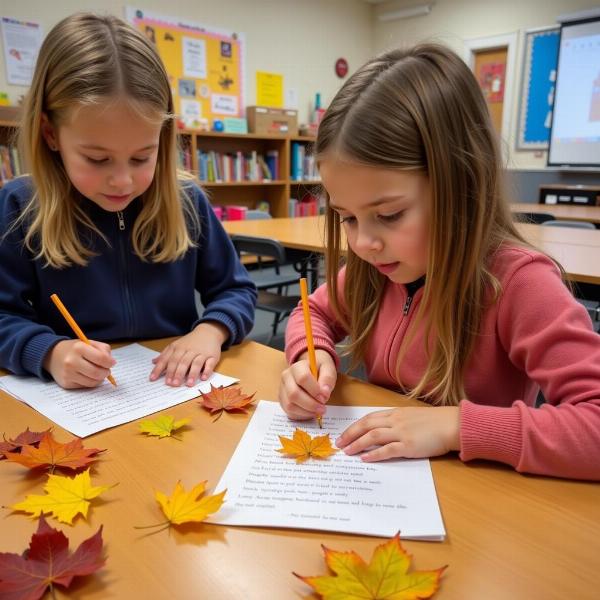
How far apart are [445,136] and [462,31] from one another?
5.36 m

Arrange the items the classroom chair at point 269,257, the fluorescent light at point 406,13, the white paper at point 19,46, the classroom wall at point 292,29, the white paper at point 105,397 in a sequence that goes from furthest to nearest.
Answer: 1. the fluorescent light at point 406,13
2. the classroom wall at point 292,29
3. the white paper at point 19,46
4. the classroom chair at point 269,257
5. the white paper at point 105,397

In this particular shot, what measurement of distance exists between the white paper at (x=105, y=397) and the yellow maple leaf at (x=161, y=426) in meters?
0.04

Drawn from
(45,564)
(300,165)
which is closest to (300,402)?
(45,564)

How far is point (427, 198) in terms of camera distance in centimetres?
76

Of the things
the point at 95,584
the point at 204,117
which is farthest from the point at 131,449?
the point at 204,117

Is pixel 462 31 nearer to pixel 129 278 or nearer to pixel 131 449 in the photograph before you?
pixel 129 278

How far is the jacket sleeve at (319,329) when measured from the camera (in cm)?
93

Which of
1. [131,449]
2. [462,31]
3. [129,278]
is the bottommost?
[131,449]

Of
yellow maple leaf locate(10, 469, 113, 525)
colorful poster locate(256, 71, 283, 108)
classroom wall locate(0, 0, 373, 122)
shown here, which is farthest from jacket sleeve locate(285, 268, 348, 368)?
colorful poster locate(256, 71, 283, 108)

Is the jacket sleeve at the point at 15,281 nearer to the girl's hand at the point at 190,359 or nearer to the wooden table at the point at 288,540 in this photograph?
the girl's hand at the point at 190,359

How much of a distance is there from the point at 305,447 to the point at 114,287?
0.66 m

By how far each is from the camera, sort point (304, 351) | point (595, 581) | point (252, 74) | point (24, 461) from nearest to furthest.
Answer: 1. point (595, 581)
2. point (24, 461)
3. point (304, 351)
4. point (252, 74)

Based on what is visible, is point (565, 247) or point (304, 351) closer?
point (304, 351)

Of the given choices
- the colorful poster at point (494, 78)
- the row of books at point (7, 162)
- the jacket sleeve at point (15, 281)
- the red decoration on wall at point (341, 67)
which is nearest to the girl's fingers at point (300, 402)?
the jacket sleeve at point (15, 281)
